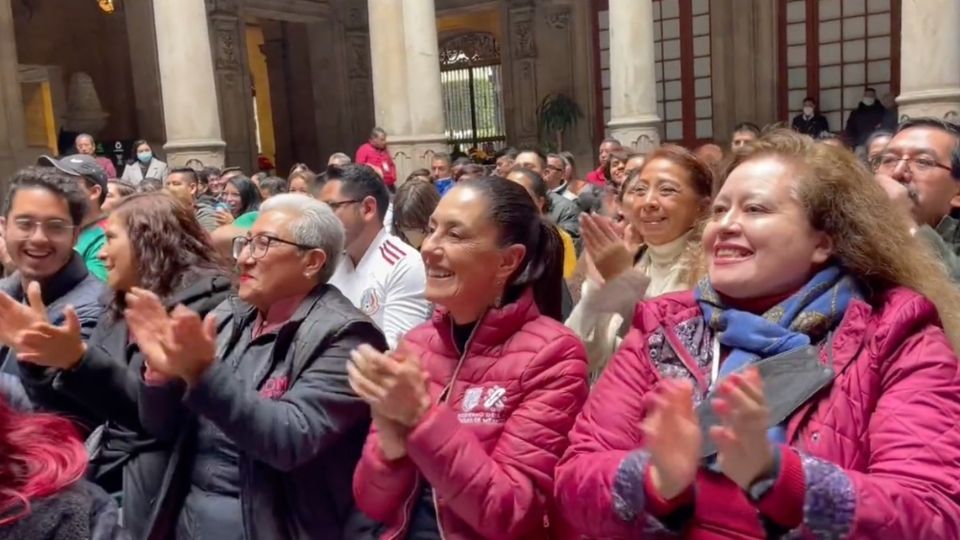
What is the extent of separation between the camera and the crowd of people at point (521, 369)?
5.13 feet

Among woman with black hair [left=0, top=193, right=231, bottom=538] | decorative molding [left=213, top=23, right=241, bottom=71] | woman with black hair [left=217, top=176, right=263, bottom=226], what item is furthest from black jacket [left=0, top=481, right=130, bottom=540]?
decorative molding [left=213, top=23, right=241, bottom=71]

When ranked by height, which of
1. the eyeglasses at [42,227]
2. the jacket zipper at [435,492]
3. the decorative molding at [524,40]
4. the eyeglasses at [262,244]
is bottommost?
the jacket zipper at [435,492]

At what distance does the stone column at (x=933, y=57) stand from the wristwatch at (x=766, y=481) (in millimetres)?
8658

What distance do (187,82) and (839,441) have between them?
10.1 m

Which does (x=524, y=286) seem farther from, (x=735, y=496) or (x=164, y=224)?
(x=164, y=224)

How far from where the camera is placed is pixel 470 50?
18.8 meters

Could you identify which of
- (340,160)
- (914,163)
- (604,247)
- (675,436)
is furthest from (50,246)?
(340,160)

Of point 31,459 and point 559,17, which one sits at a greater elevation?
point 559,17

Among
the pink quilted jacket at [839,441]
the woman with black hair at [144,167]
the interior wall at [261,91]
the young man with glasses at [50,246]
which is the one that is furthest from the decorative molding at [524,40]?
the pink quilted jacket at [839,441]

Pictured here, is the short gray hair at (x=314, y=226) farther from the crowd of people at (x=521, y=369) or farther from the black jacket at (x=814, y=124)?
the black jacket at (x=814, y=124)

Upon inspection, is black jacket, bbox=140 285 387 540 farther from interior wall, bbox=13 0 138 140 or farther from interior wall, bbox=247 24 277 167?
interior wall, bbox=247 24 277 167

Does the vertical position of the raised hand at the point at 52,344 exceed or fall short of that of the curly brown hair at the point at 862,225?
it falls short

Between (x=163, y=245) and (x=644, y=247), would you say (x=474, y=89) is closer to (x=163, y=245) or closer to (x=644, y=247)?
(x=644, y=247)

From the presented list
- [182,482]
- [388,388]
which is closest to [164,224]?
[182,482]
